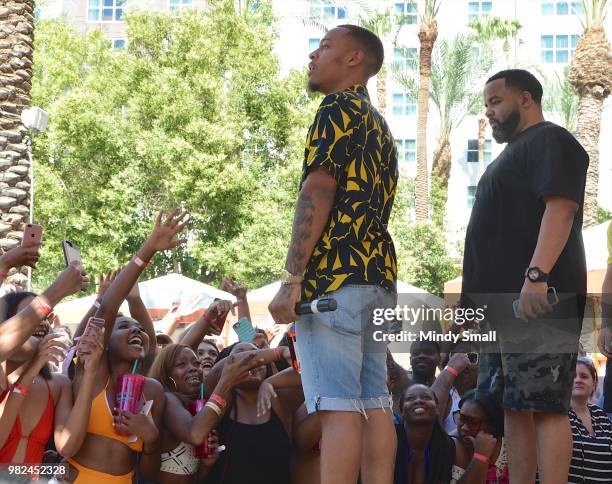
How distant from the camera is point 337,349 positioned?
12.1 ft

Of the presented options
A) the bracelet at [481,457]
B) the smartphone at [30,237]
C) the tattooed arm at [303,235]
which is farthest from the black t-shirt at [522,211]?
the smartphone at [30,237]

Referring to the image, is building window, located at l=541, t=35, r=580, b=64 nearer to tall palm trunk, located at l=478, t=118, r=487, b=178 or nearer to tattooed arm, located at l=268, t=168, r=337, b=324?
tall palm trunk, located at l=478, t=118, r=487, b=178

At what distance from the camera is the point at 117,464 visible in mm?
5023

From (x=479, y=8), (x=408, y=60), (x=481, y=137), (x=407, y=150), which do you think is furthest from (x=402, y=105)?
(x=479, y=8)

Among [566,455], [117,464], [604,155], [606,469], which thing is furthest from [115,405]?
[604,155]

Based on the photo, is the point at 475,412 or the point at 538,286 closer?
the point at 538,286

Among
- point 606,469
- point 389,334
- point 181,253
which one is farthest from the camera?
point 181,253

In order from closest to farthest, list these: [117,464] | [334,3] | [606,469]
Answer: [117,464] → [606,469] → [334,3]

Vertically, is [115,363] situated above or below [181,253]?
below

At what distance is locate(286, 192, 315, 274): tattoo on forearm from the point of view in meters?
3.71

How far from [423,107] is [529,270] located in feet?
96.4

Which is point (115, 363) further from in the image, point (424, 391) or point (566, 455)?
point (566, 455)

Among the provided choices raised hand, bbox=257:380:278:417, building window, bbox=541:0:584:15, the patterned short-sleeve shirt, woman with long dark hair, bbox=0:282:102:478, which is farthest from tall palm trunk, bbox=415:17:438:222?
the patterned short-sleeve shirt

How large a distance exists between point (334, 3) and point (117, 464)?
32361mm
